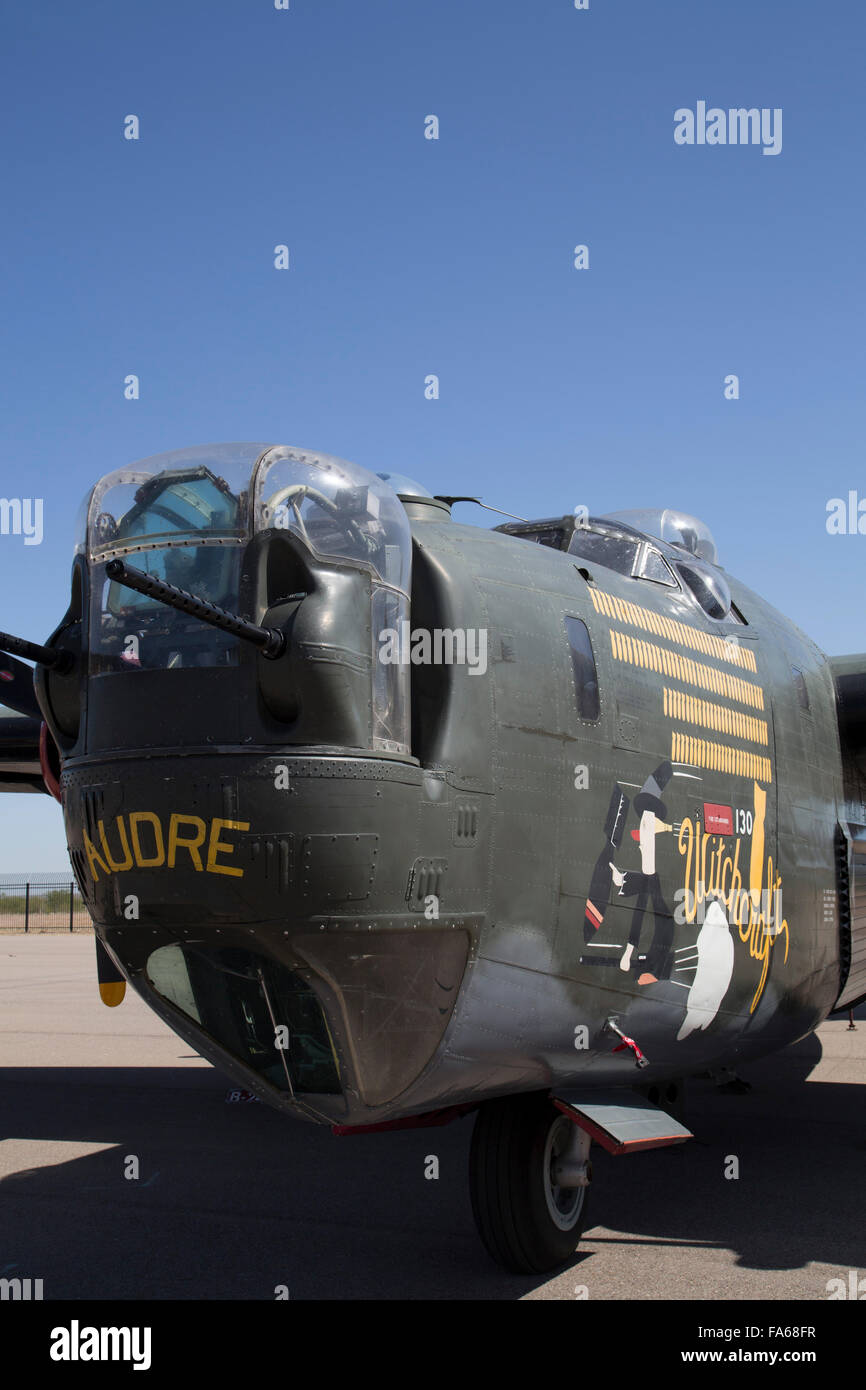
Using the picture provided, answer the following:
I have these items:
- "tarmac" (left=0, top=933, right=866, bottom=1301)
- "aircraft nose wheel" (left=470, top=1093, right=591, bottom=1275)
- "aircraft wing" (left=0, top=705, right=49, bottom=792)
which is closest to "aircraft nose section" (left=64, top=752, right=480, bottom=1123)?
"aircraft nose wheel" (left=470, top=1093, right=591, bottom=1275)

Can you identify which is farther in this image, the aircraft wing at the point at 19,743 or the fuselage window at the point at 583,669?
the aircraft wing at the point at 19,743

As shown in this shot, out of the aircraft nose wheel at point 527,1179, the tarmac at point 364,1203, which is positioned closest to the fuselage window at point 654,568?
the aircraft nose wheel at point 527,1179

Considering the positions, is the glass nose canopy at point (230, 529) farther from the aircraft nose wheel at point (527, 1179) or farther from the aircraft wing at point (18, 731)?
the aircraft nose wheel at point (527, 1179)

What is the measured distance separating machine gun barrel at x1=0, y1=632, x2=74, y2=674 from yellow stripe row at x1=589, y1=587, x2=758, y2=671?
9.69 feet

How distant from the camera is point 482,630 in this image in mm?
6094

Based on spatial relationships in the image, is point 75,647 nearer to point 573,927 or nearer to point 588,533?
point 573,927

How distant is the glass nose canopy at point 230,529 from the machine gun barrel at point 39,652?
24 centimetres

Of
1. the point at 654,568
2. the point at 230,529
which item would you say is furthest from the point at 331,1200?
the point at 230,529

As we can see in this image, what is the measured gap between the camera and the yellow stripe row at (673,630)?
7105mm

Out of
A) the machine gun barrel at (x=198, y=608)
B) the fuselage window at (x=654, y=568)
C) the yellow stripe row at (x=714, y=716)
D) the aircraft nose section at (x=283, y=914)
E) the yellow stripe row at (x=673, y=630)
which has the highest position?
the fuselage window at (x=654, y=568)

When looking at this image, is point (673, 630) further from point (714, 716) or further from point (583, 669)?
point (583, 669)

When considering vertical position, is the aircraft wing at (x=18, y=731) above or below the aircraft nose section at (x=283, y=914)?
above

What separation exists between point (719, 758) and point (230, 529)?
3766mm
